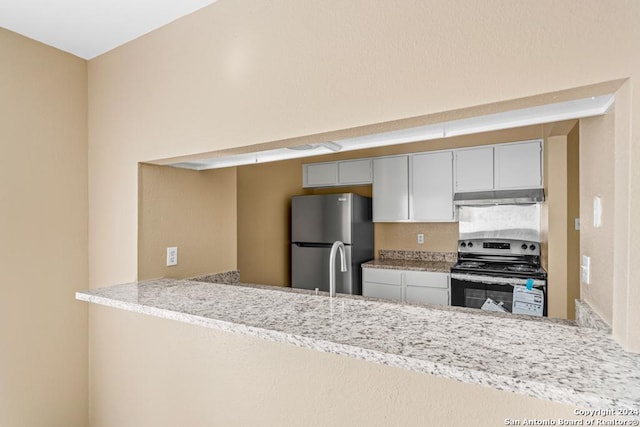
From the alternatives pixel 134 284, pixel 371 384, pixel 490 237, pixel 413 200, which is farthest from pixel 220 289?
pixel 490 237

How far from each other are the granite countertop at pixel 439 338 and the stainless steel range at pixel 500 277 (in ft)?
6.27

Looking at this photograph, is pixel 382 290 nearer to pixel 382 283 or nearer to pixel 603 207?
pixel 382 283

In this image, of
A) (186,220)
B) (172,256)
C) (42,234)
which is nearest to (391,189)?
(186,220)

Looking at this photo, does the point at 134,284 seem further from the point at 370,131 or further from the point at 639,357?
the point at 639,357

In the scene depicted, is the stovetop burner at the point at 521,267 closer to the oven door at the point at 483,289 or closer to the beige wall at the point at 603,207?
the oven door at the point at 483,289

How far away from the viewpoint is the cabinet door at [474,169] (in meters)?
3.63

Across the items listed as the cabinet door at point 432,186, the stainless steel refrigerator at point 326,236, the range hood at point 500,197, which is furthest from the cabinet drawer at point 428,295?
the range hood at point 500,197

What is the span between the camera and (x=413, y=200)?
4.05m

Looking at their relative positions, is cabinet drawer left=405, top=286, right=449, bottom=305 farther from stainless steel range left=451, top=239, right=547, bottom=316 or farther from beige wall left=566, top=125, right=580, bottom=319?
beige wall left=566, top=125, right=580, bottom=319

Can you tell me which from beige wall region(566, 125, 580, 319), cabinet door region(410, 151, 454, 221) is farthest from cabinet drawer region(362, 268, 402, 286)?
beige wall region(566, 125, 580, 319)

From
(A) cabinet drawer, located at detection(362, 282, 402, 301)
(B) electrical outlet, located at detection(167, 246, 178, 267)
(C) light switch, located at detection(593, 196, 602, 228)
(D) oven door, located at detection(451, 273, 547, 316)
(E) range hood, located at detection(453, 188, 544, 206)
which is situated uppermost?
(E) range hood, located at detection(453, 188, 544, 206)

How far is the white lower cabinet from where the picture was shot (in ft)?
11.7

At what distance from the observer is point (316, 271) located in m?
4.13

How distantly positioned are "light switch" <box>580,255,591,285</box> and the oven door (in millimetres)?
1927
